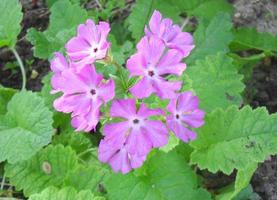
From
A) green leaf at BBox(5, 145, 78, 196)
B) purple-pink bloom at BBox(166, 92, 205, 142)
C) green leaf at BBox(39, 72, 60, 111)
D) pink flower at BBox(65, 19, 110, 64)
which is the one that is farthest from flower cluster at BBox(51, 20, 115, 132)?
green leaf at BBox(39, 72, 60, 111)

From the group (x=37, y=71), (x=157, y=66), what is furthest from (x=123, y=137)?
(x=37, y=71)

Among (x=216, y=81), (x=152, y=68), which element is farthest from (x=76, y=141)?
(x=152, y=68)

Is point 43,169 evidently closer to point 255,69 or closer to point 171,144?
point 171,144

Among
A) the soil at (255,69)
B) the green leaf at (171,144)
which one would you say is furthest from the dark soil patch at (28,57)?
the green leaf at (171,144)

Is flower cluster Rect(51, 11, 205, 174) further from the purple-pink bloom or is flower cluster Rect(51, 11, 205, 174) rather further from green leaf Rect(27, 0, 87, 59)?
green leaf Rect(27, 0, 87, 59)

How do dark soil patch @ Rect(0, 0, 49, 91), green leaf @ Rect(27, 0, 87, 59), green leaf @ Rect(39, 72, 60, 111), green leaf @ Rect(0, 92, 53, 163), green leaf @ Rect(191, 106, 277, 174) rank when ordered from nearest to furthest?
Result: 1. green leaf @ Rect(191, 106, 277, 174)
2. green leaf @ Rect(0, 92, 53, 163)
3. green leaf @ Rect(39, 72, 60, 111)
4. green leaf @ Rect(27, 0, 87, 59)
5. dark soil patch @ Rect(0, 0, 49, 91)

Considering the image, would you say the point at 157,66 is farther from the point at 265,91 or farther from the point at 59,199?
the point at 265,91
